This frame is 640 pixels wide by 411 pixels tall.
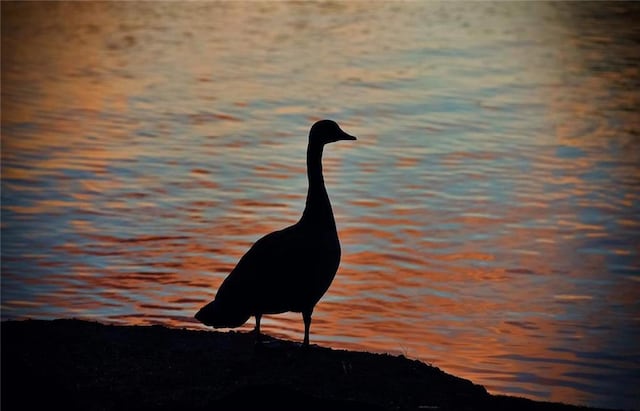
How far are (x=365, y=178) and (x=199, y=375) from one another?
13040 mm

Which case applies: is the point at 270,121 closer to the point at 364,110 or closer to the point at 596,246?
the point at 364,110

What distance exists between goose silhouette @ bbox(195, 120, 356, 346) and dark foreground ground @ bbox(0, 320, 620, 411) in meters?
0.33

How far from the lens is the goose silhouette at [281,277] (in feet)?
34.3

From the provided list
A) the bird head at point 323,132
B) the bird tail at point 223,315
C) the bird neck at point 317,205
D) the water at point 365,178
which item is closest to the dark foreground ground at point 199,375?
the bird tail at point 223,315

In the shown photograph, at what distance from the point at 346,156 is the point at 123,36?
14.2 meters

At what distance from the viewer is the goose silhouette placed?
10.5 meters

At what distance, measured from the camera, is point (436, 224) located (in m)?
20.2

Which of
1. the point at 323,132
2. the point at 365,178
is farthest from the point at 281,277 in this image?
the point at 365,178

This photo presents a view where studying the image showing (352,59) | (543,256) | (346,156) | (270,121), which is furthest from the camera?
(352,59)

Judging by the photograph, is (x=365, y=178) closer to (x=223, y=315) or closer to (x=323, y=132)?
(x=323, y=132)

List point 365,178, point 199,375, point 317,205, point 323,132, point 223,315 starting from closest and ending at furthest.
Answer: point 199,375
point 223,315
point 317,205
point 323,132
point 365,178

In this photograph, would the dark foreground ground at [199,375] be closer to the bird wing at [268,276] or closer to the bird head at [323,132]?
the bird wing at [268,276]

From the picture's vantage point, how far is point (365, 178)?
2277 centimetres

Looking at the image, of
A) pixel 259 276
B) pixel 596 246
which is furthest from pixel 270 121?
pixel 259 276
